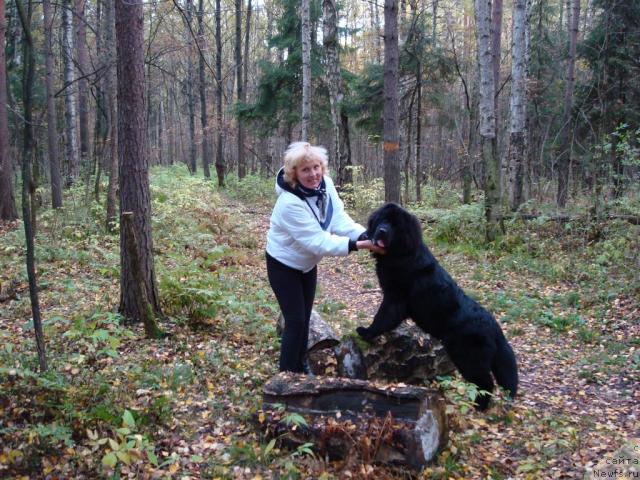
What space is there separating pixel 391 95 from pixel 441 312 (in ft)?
21.5

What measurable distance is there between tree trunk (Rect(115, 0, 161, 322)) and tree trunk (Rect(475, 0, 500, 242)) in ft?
23.3

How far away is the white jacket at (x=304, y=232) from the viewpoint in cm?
376

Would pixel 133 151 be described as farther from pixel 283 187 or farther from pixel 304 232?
pixel 304 232

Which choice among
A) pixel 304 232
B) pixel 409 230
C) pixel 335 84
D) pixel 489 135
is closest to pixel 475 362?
pixel 409 230

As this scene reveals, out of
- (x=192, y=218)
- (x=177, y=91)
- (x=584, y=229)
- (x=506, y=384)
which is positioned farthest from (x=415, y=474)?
(x=177, y=91)

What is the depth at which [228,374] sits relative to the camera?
183 inches

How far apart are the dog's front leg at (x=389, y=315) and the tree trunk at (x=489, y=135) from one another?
Result: 261 inches

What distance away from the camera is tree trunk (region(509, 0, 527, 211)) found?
500 inches

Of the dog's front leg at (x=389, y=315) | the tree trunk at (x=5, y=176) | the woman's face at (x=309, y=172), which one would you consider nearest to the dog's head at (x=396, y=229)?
the dog's front leg at (x=389, y=315)

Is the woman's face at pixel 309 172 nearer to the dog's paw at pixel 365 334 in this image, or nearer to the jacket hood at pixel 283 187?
the jacket hood at pixel 283 187

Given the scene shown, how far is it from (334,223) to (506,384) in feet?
6.81

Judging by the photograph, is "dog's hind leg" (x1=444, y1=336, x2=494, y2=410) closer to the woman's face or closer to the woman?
the woman

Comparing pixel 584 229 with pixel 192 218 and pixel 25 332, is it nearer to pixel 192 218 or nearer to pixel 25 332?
pixel 192 218

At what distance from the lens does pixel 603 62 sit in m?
15.0
